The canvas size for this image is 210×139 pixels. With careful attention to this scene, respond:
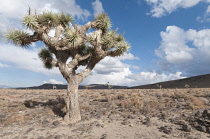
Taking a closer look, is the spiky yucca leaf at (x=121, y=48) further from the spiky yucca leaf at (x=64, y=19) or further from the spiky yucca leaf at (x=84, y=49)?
the spiky yucca leaf at (x=64, y=19)

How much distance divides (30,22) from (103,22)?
174 inches

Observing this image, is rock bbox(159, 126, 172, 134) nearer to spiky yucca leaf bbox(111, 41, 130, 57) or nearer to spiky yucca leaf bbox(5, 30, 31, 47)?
spiky yucca leaf bbox(111, 41, 130, 57)

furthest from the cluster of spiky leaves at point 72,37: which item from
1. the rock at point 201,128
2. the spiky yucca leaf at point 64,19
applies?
the rock at point 201,128

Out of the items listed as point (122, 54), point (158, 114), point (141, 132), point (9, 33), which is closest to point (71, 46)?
point (122, 54)

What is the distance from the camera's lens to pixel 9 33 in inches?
341

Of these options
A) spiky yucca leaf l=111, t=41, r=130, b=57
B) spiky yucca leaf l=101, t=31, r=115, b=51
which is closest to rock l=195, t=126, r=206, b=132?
spiky yucca leaf l=111, t=41, r=130, b=57

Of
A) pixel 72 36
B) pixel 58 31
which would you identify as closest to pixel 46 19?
pixel 58 31

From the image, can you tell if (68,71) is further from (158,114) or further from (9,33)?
(158,114)

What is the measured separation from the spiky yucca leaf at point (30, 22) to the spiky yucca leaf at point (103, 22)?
3.70 meters

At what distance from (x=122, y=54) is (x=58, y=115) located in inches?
230

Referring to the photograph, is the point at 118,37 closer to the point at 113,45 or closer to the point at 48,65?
the point at 113,45

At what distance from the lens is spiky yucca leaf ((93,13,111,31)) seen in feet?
30.8

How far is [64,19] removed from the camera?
363 inches

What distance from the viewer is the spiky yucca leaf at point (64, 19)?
9055 mm
